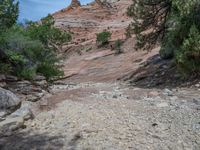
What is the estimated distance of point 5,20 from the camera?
10.4 meters

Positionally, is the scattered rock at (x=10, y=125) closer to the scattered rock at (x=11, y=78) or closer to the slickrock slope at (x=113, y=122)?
the slickrock slope at (x=113, y=122)

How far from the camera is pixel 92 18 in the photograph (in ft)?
152

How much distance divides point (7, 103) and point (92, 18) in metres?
39.6

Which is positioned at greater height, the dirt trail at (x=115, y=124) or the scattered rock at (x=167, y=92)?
the dirt trail at (x=115, y=124)

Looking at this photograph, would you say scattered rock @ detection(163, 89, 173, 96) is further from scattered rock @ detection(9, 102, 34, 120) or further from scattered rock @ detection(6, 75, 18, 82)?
scattered rock @ detection(6, 75, 18, 82)

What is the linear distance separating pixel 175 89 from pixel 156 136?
12.6ft

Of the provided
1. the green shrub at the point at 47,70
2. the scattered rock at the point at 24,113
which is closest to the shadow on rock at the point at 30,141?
the scattered rock at the point at 24,113

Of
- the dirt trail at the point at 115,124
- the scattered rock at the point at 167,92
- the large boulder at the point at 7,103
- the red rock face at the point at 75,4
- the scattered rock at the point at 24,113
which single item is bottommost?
the scattered rock at the point at 167,92

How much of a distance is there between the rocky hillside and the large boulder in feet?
99.4

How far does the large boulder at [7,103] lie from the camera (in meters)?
7.32

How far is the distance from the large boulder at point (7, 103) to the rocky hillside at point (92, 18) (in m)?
30.3

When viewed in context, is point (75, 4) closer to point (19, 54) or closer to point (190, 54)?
point (19, 54)

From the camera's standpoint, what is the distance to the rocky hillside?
4203 cm

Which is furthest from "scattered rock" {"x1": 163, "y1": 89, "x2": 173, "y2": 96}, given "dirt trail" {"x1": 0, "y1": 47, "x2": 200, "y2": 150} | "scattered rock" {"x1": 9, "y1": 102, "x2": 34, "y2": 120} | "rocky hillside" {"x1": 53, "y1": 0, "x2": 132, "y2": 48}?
"rocky hillside" {"x1": 53, "y1": 0, "x2": 132, "y2": 48}
